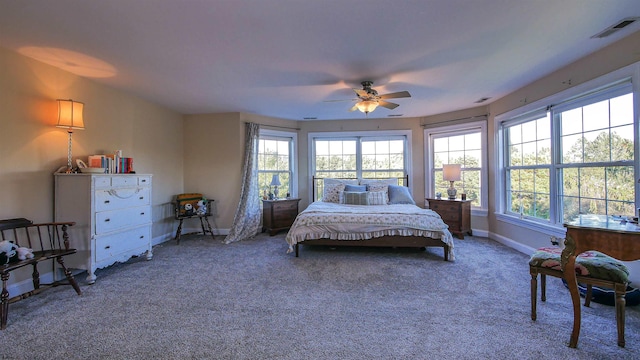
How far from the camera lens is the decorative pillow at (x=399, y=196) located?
15.5 feet

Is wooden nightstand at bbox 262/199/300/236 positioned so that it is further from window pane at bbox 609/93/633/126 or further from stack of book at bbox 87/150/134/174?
window pane at bbox 609/93/633/126

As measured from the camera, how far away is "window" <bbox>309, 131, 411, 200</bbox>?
558 cm

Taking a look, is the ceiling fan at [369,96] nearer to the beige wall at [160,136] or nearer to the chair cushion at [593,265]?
the beige wall at [160,136]

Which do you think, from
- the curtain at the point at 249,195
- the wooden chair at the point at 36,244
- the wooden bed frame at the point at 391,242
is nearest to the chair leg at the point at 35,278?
the wooden chair at the point at 36,244

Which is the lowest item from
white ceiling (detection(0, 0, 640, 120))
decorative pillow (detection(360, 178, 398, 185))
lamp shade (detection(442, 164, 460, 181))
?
decorative pillow (detection(360, 178, 398, 185))

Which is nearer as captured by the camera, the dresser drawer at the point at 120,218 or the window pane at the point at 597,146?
the window pane at the point at 597,146

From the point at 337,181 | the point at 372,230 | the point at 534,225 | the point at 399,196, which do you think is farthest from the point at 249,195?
the point at 534,225

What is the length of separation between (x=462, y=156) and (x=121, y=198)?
5.53 meters

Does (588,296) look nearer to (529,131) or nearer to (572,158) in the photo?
(572,158)

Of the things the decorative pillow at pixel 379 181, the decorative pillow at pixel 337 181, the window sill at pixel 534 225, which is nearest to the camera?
the window sill at pixel 534 225

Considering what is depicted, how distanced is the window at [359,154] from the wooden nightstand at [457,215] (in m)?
1.17

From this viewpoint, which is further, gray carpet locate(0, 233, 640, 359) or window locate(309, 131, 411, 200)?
window locate(309, 131, 411, 200)

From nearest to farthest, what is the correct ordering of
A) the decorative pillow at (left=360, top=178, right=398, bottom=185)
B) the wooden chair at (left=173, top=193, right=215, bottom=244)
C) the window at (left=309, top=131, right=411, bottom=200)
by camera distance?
the wooden chair at (left=173, top=193, right=215, bottom=244) → the decorative pillow at (left=360, top=178, right=398, bottom=185) → the window at (left=309, top=131, right=411, bottom=200)

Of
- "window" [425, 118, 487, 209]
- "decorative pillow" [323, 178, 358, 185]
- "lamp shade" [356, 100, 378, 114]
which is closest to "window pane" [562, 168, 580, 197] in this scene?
"window" [425, 118, 487, 209]
